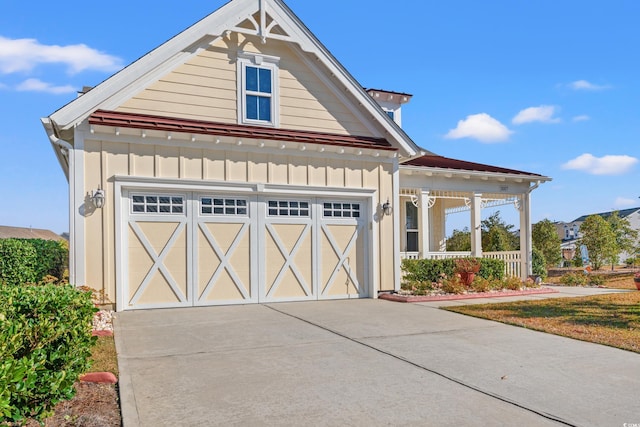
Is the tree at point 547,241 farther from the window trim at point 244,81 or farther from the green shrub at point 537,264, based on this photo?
the window trim at point 244,81

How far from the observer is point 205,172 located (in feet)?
33.1

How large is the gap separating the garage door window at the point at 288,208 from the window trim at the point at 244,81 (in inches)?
70.4

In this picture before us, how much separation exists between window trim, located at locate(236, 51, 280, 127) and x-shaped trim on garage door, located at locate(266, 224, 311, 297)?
239cm

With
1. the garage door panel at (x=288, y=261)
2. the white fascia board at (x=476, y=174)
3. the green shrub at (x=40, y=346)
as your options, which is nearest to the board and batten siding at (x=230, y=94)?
the garage door panel at (x=288, y=261)

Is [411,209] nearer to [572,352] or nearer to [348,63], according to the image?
[348,63]

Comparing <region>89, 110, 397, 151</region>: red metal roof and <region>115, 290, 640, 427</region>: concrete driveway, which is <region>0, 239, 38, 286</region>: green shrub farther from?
<region>115, 290, 640, 427</region>: concrete driveway

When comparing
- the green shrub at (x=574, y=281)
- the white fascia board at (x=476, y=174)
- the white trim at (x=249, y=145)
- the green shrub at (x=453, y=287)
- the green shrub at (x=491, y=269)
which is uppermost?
the white trim at (x=249, y=145)

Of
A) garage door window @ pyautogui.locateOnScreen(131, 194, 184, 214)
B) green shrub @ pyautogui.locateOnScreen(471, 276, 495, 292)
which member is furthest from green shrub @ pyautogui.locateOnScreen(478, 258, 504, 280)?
garage door window @ pyautogui.locateOnScreen(131, 194, 184, 214)

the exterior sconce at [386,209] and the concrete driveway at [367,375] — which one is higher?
the exterior sconce at [386,209]

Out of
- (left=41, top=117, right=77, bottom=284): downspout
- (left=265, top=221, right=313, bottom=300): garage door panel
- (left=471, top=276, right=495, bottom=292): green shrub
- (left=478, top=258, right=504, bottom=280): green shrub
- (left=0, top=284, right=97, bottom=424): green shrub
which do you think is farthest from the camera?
(left=478, top=258, right=504, bottom=280): green shrub

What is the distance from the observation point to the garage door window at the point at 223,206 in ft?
33.6

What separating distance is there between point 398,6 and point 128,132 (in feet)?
20.0

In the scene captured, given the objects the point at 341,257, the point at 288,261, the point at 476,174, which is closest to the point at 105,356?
the point at 288,261

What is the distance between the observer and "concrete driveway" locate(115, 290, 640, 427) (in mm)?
3912
